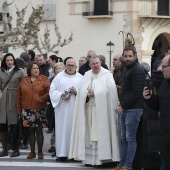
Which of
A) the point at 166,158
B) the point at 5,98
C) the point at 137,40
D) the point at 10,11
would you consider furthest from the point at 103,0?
the point at 166,158

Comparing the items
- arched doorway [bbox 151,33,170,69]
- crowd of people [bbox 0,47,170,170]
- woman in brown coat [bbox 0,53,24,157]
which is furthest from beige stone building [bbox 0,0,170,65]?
woman in brown coat [bbox 0,53,24,157]

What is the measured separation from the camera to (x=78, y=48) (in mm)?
36312

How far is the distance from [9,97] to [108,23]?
880 inches

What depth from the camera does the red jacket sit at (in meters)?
13.1

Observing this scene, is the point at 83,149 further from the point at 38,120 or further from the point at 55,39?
the point at 55,39

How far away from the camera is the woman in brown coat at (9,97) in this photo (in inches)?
535

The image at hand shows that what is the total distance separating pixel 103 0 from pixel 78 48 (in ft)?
9.53

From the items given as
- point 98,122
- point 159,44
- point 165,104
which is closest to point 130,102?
point 98,122

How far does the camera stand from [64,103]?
42.8 ft

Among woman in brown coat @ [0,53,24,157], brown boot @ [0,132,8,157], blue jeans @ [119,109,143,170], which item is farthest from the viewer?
brown boot @ [0,132,8,157]

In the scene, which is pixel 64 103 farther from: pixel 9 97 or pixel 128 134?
pixel 128 134

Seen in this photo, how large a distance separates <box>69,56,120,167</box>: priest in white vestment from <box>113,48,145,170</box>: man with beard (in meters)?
0.63

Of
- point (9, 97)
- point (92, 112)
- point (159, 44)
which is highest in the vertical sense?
point (159, 44)

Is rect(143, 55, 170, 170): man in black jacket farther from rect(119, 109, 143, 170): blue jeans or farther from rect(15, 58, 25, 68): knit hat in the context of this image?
rect(15, 58, 25, 68): knit hat
